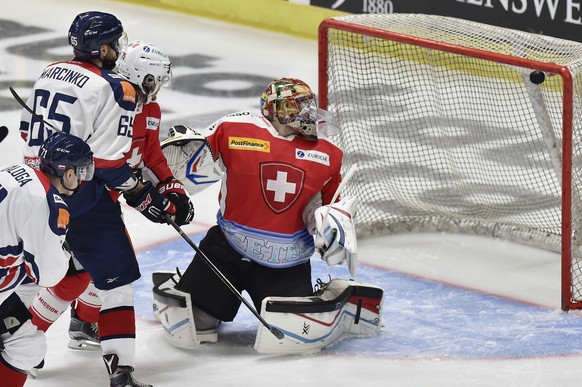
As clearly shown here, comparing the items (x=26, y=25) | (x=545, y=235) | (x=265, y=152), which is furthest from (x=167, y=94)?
(x=265, y=152)

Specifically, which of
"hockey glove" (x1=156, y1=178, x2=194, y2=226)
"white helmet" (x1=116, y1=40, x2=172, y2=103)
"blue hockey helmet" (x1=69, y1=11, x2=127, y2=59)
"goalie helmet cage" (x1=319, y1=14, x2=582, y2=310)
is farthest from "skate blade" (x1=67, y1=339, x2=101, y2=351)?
"goalie helmet cage" (x1=319, y1=14, x2=582, y2=310)

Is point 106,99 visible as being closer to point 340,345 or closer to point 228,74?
point 340,345

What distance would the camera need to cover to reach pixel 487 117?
6.56 m

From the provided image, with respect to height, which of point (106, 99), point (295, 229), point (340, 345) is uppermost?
point (106, 99)

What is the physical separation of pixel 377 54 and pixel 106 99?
7.52ft

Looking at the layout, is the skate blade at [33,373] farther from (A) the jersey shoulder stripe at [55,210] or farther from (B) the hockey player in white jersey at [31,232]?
Result: (A) the jersey shoulder stripe at [55,210]

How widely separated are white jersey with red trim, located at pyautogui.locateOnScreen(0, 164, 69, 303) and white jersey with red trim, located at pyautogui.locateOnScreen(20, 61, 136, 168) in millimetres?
450

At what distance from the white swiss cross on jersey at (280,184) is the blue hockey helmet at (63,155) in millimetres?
978

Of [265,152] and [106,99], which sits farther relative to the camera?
[265,152]

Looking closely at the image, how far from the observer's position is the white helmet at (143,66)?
4.64 meters

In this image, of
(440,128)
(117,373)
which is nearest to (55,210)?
(117,373)

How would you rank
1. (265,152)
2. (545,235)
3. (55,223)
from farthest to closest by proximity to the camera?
(545,235) → (265,152) → (55,223)

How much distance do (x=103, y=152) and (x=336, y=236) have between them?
0.85 m

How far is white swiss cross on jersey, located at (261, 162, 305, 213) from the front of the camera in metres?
4.95
